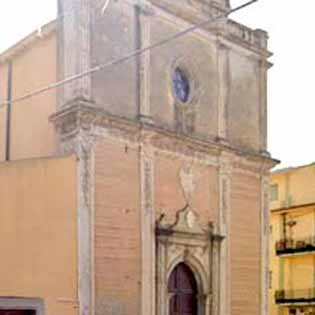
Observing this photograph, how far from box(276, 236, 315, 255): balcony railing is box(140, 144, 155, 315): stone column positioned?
586 inches

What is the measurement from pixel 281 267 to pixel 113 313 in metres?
17.6

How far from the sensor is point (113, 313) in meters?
18.0

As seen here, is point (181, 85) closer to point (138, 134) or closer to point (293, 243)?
point (138, 134)

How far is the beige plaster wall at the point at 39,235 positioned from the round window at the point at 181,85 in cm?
523

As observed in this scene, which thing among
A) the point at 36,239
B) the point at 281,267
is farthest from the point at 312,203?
the point at 36,239

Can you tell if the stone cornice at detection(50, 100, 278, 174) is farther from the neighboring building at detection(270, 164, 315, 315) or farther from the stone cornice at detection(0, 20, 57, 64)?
the neighboring building at detection(270, 164, 315, 315)

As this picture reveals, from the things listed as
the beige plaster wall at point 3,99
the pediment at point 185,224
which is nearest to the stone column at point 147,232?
the pediment at point 185,224

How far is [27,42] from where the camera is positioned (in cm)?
2020

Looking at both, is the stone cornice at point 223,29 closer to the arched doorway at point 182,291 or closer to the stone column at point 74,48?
the stone column at point 74,48

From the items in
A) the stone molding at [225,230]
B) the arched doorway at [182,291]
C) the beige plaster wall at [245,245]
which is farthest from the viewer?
the beige plaster wall at [245,245]

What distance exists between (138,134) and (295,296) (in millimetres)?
16789

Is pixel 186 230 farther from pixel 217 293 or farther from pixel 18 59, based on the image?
pixel 18 59

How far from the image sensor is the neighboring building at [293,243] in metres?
33.1

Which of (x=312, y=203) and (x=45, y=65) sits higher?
(x=45, y=65)
